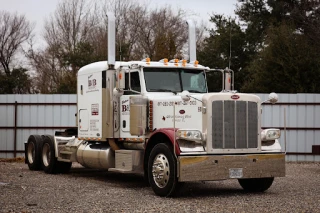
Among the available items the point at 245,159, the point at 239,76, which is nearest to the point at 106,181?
the point at 245,159

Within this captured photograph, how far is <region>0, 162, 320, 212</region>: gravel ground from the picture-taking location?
9.98 metres

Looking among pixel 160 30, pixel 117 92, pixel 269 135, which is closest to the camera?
pixel 269 135

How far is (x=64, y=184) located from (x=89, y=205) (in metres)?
3.73

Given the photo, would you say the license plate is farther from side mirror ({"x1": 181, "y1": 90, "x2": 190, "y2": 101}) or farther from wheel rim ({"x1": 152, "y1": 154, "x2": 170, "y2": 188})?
side mirror ({"x1": 181, "y1": 90, "x2": 190, "y2": 101})

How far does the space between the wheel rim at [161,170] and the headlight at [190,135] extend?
621 millimetres

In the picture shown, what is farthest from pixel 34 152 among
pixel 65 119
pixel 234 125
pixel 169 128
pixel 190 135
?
pixel 234 125

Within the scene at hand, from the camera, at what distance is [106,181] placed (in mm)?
14883

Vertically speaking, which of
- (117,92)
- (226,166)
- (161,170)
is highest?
(117,92)

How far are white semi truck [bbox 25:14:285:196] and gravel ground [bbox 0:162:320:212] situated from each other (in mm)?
448

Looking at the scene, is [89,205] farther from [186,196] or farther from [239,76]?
[239,76]

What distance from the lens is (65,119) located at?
73.1ft

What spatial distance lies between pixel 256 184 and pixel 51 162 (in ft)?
21.1

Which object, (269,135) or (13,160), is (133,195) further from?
(13,160)

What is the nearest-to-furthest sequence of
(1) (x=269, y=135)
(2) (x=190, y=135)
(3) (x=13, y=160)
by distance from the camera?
(2) (x=190, y=135) → (1) (x=269, y=135) → (3) (x=13, y=160)
